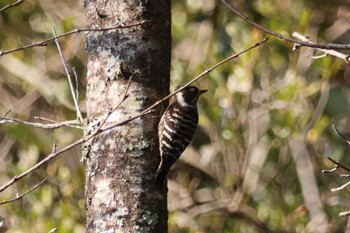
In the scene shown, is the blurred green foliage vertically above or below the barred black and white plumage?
above

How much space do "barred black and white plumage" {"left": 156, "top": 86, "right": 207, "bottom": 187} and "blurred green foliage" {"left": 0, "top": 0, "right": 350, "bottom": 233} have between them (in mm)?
1377

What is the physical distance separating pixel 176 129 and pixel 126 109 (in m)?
0.80

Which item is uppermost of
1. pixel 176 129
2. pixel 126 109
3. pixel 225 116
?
pixel 225 116

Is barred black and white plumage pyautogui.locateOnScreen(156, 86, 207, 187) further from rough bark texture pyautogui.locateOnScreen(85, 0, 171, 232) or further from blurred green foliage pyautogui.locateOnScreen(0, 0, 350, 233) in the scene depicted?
blurred green foliage pyautogui.locateOnScreen(0, 0, 350, 233)

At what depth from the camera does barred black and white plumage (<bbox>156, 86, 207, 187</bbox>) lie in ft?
11.1

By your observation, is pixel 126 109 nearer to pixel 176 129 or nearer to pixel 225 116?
pixel 176 129

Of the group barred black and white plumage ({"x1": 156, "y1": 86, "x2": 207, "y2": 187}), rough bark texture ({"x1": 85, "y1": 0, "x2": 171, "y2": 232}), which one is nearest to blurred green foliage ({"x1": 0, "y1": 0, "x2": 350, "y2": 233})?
barred black and white plumage ({"x1": 156, "y1": 86, "x2": 207, "y2": 187})

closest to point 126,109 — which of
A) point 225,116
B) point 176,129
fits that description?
point 176,129

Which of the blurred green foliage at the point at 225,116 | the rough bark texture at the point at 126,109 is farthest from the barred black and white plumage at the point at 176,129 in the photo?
the blurred green foliage at the point at 225,116

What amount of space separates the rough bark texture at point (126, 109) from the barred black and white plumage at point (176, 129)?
49 millimetres

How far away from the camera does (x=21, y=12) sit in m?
7.05

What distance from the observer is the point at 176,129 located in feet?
13.4

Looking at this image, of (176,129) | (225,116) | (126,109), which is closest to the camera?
(126,109)

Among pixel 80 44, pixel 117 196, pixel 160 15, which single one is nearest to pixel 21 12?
pixel 80 44
